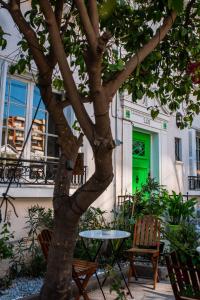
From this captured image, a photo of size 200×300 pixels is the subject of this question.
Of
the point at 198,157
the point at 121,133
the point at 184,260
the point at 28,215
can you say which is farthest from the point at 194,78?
the point at 198,157

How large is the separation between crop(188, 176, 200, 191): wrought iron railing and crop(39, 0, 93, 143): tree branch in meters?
8.50

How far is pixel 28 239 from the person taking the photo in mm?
5852

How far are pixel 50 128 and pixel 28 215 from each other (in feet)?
6.18

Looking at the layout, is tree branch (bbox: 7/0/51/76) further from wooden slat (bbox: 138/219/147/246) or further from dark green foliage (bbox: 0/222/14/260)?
wooden slat (bbox: 138/219/147/246)

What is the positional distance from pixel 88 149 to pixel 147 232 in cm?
219

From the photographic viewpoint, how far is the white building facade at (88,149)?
591 centimetres

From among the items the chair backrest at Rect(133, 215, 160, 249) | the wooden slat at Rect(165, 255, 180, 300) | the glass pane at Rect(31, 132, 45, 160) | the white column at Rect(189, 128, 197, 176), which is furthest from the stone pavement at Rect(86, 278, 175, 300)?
the white column at Rect(189, 128, 197, 176)

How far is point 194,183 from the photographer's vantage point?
11.2 meters

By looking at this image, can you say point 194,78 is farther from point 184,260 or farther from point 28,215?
point 28,215

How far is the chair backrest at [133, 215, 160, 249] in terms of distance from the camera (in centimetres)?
613

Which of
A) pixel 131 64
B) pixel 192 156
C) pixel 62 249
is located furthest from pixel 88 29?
pixel 192 156

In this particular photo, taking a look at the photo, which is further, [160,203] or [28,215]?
[160,203]

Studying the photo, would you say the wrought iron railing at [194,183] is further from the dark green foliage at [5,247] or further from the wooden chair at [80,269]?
the dark green foliage at [5,247]

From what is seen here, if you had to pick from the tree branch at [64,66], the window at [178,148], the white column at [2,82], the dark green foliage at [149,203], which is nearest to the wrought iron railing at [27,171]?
the white column at [2,82]
